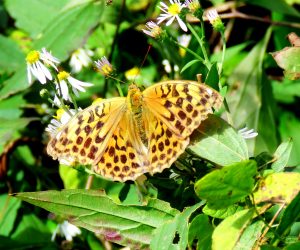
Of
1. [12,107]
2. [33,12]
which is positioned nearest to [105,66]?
[12,107]

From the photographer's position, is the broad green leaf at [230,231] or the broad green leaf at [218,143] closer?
the broad green leaf at [230,231]

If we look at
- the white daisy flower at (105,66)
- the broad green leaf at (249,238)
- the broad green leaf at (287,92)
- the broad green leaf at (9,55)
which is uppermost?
the white daisy flower at (105,66)

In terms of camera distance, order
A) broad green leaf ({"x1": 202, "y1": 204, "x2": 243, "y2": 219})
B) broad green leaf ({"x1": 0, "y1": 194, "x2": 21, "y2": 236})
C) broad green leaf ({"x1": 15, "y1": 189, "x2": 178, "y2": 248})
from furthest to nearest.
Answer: broad green leaf ({"x1": 0, "y1": 194, "x2": 21, "y2": 236}) → broad green leaf ({"x1": 15, "y1": 189, "x2": 178, "y2": 248}) → broad green leaf ({"x1": 202, "y1": 204, "x2": 243, "y2": 219})

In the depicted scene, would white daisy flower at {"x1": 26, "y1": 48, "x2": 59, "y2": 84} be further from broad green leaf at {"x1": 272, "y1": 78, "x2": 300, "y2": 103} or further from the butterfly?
broad green leaf at {"x1": 272, "y1": 78, "x2": 300, "y2": 103}

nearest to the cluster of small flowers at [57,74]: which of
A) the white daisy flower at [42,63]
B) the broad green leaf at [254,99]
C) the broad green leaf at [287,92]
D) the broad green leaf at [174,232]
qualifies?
the white daisy flower at [42,63]

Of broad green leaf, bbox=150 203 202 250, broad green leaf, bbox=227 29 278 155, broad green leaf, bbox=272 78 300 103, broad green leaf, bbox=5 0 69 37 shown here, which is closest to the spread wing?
broad green leaf, bbox=150 203 202 250

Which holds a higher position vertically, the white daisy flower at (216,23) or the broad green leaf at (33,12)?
the white daisy flower at (216,23)

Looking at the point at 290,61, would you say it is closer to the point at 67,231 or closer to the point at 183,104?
the point at 183,104

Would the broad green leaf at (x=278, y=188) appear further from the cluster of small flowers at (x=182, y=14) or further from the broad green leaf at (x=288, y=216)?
the cluster of small flowers at (x=182, y=14)
